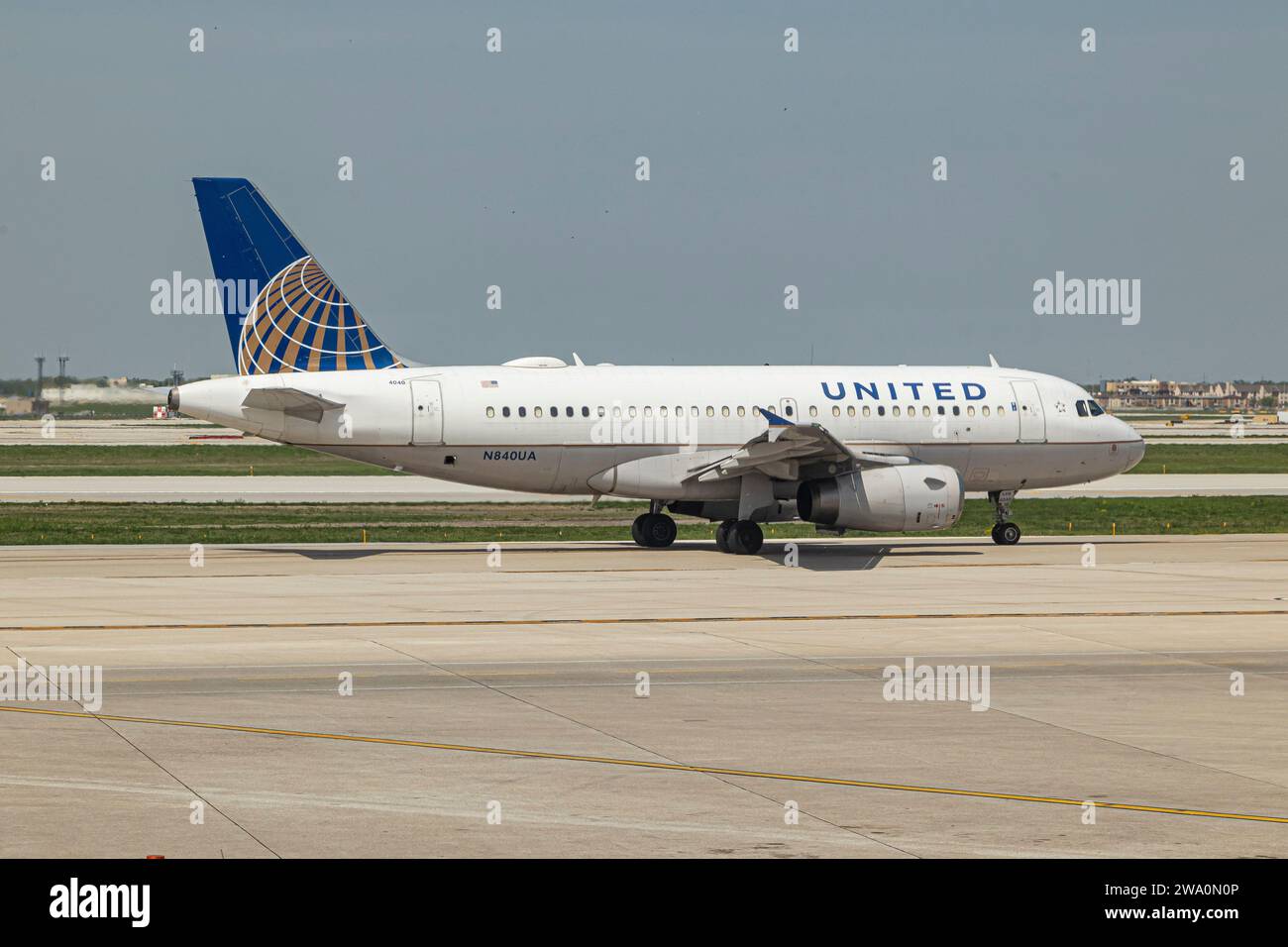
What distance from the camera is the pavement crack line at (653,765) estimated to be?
1277cm

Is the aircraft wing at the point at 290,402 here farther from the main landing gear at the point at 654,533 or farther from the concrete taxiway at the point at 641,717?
the main landing gear at the point at 654,533

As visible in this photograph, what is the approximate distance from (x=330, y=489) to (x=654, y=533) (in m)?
27.3

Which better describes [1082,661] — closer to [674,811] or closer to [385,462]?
[674,811]

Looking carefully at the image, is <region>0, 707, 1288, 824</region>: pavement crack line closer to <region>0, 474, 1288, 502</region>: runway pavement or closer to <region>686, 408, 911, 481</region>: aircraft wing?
<region>686, 408, 911, 481</region>: aircraft wing

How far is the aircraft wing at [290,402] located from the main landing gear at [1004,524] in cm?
1648

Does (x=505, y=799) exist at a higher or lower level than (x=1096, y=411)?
lower

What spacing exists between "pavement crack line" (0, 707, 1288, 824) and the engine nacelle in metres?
20.5

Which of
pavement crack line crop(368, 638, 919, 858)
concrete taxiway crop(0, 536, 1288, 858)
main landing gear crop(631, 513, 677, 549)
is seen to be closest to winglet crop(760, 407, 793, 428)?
concrete taxiway crop(0, 536, 1288, 858)

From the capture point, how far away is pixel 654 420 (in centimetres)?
3781

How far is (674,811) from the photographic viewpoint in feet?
41.7

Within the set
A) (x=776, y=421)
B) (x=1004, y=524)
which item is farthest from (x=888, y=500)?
(x=1004, y=524)

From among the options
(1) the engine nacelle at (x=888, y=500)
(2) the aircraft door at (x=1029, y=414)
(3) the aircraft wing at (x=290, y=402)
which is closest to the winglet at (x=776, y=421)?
(1) the engine nacelle at (x=888, y=500)
